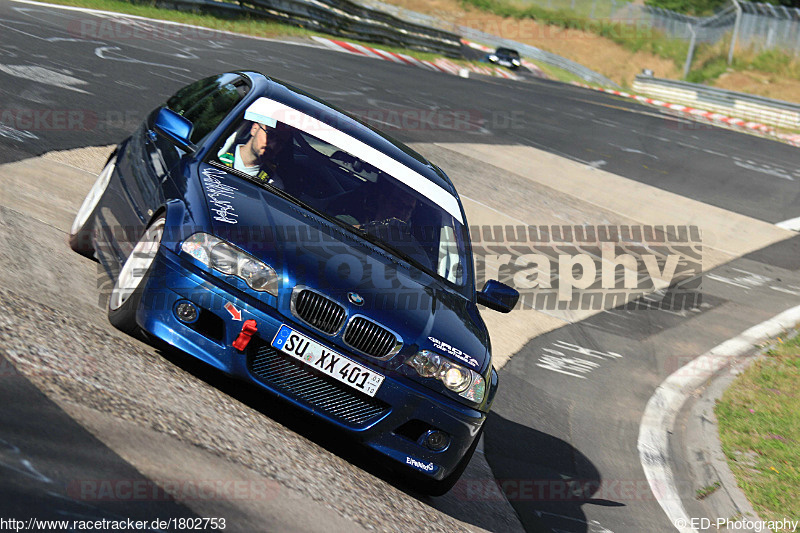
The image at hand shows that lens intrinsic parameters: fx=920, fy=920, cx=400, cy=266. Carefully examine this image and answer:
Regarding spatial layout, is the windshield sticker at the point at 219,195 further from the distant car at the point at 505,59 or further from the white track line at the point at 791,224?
the distant car at the point at 505,59

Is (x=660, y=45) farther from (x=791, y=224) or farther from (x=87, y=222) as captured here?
(x=87, y=222)

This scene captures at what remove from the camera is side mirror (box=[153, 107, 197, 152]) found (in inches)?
218

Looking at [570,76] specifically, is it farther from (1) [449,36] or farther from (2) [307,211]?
(2) [307,211]

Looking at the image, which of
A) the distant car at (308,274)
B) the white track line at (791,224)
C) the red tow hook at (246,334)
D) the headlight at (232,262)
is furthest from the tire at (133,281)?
the white track line at (791,224)

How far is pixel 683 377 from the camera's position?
29.1ft

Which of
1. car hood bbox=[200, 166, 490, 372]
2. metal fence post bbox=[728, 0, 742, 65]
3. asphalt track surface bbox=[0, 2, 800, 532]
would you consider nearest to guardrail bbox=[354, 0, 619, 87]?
metal fence post bbox=[728, 0, 742, 65]

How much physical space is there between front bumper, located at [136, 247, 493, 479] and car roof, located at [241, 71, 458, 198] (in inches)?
73.0

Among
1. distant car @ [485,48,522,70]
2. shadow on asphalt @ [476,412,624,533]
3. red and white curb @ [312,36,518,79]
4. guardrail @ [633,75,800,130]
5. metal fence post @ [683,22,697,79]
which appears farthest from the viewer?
metal fence post @ [683,22,697,79]

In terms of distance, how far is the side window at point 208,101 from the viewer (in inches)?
225

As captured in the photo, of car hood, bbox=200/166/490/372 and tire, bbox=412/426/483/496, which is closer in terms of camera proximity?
car hood, bbox=200/166/490/372

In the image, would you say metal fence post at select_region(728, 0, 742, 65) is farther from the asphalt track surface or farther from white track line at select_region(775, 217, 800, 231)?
white track line at select_region(775, 217, 800, 231)

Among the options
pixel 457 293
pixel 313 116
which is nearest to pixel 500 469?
pixel 457 293

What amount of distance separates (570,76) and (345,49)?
24670mm

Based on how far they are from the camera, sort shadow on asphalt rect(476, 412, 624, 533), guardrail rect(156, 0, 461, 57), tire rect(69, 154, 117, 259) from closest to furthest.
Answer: shadow on asphalt rect(476, 412, 624, 533)
tire rect(69, 154, 117, 259)
guardrail rect(156, 0, 461, 57)
